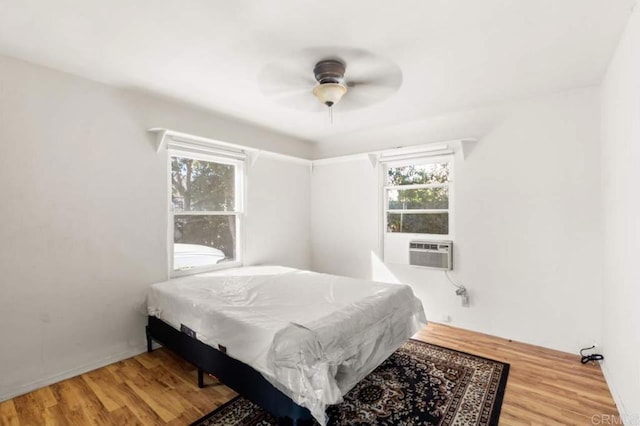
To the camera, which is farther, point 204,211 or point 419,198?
point 419,198

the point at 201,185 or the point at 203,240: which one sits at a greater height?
the point at 201,185

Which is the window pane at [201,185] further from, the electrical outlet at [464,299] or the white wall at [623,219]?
the white wall at [623,219]

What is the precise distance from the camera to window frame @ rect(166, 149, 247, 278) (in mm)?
3080

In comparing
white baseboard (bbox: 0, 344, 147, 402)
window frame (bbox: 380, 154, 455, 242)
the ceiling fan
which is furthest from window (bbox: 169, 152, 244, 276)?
window frame (bbox: 380, 154, 455, 242)

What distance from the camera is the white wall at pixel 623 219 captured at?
1.66 meters

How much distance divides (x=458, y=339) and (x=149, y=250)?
3227mm

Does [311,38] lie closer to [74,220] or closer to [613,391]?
[74,220]

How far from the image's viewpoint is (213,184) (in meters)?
3.53

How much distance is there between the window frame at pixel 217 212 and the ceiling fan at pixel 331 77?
1098mm

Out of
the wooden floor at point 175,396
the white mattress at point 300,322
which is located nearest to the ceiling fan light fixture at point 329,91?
the white mattress at point 300,322

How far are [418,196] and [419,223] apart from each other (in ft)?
1.10

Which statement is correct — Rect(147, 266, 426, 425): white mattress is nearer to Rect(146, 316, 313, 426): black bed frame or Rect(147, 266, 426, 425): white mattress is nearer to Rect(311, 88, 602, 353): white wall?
Rect(146, 316, 313, 426): black bed frame

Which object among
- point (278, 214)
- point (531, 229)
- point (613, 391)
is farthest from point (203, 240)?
point (613, 391)

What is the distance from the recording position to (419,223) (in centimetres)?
369
